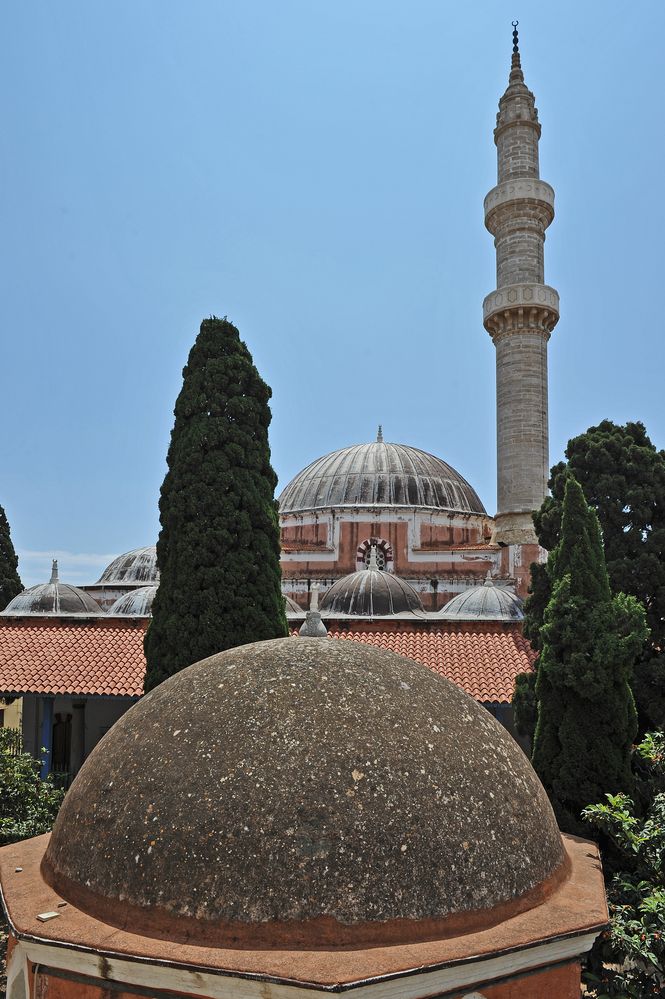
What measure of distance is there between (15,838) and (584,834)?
5.85m

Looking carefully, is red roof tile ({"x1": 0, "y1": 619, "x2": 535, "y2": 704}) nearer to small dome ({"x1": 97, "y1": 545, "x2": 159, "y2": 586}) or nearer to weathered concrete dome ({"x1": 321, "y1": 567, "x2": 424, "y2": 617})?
weathered concrete dome ({"x1": 321, "y1": 567, "x2": 424, "y2": 617})

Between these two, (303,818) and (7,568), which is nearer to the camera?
(303,818)

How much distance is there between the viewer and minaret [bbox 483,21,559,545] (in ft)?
76.8

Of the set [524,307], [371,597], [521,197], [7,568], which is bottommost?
[371,597]

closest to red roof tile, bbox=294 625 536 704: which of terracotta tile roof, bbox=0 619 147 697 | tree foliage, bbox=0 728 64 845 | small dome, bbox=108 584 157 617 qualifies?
terracotta tile roof, bbox=0 619 147 697

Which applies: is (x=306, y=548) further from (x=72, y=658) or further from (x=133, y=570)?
(x=72, y=658)

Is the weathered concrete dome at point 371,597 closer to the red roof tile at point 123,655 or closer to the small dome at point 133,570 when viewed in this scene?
the red roof tile at point 123,655

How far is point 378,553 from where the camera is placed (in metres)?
27.0

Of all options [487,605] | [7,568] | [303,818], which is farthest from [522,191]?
[303,818]

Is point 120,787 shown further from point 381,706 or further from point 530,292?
point 530,292

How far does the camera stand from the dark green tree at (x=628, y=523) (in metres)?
10.3

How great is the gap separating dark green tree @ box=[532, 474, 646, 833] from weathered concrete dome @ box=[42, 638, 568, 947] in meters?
4.93

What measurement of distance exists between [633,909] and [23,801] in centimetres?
614

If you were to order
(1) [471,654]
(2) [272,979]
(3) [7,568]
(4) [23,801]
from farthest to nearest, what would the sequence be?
(3) [7,568]
(1) [471,654]
(4) [23,801]
(2) [272,979]
